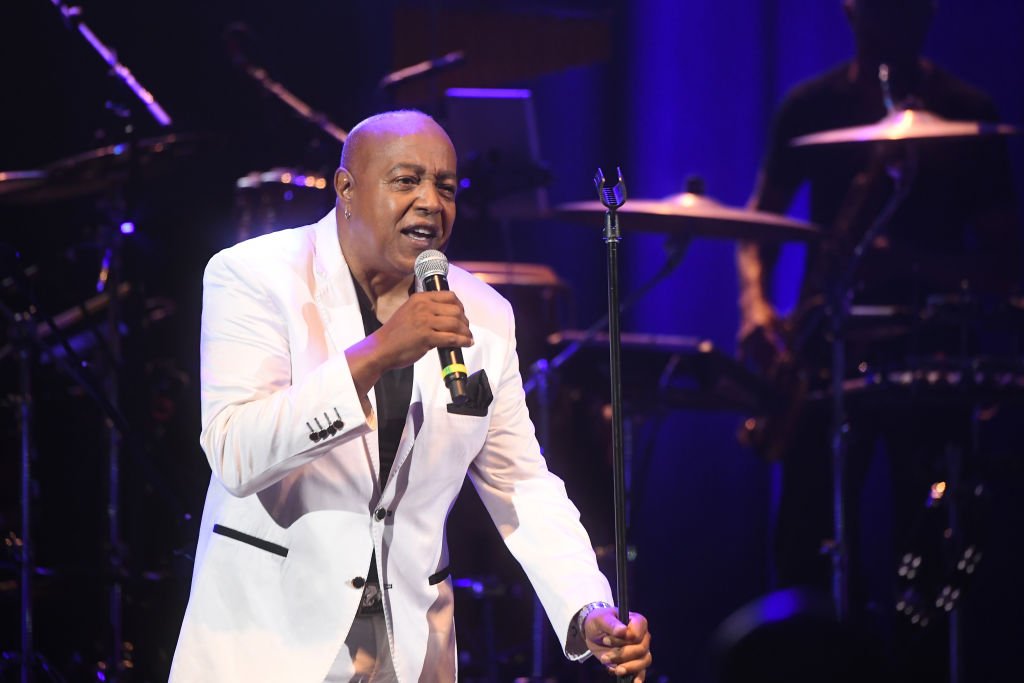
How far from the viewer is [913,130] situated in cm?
437

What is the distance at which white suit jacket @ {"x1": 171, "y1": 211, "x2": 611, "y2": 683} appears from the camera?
2393 millimetres

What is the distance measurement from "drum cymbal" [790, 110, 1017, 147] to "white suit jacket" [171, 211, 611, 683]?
2253 millimetres

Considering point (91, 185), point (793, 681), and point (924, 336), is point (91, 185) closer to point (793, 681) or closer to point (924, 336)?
point (793, 681)

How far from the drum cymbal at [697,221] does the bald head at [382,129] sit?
150 centimetres

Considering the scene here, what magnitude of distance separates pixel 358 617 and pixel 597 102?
440 centimetres

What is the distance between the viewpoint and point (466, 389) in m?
2.23

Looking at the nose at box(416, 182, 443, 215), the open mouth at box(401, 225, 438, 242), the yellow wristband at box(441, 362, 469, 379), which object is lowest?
→ the yellow wristband at box(441, 362, 469, 379)

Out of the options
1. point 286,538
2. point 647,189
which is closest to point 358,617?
point 286,538

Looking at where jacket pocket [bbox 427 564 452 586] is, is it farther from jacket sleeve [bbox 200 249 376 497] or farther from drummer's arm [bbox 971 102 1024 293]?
drummer's arm [bbox 971 102 1024 293]

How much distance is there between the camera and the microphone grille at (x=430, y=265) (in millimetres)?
2375

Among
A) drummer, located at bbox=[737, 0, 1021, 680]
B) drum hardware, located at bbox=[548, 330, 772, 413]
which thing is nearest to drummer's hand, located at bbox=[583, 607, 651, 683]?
drum hardware, located at bbox=[548, 330, 772, 413]

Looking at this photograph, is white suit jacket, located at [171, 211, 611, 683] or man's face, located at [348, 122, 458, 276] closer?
white suit jacket, located at [171, 211, 611, 683]

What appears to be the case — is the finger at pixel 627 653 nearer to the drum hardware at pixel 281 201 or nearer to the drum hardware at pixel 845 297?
the drum hardware at pixel 845 297

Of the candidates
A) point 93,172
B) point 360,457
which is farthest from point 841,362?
point 93,172
